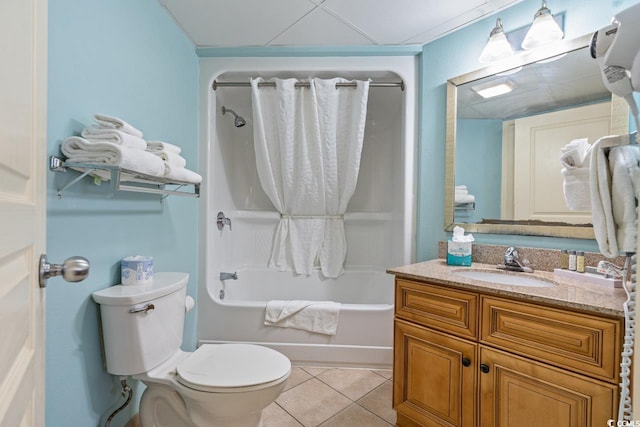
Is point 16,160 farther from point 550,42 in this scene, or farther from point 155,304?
point 550,42

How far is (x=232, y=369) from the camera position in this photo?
46.3 inches

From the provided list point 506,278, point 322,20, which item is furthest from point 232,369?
point 322,20

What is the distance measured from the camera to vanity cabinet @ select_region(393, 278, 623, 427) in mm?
867

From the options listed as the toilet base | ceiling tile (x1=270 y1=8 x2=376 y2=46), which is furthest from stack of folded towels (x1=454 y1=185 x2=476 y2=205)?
the toilet base

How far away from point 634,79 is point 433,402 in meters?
1.27

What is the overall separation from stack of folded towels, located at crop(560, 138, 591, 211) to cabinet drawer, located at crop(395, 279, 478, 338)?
1.68 feet

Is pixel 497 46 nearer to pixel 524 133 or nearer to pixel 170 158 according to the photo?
pixel 524 133

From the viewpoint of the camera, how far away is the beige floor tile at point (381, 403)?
149 cm

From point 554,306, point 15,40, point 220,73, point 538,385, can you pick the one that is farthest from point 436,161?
point 15,40

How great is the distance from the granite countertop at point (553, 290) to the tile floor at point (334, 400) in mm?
782

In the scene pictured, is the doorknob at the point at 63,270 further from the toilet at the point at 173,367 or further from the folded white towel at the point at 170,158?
the folded white towel at the point at 170,158

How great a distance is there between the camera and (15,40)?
0.42 meters

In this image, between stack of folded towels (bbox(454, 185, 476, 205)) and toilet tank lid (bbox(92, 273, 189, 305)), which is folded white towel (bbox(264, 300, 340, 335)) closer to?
toilet tank lid (bbox(92, 273, 189, 305))

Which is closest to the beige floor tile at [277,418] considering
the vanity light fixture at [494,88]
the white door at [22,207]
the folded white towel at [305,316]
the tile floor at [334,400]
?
the tile floor at [334,400]
